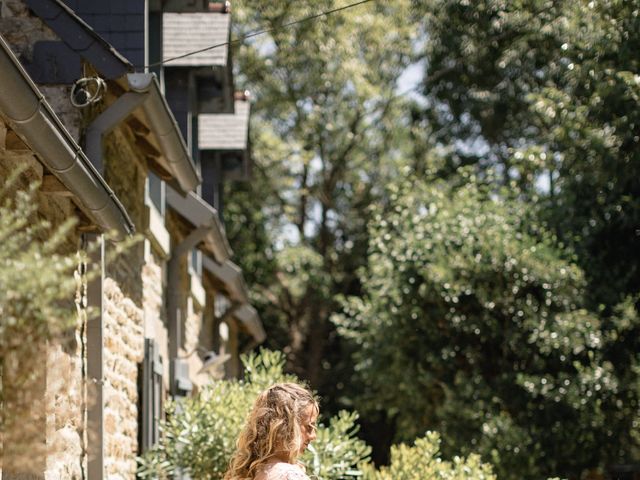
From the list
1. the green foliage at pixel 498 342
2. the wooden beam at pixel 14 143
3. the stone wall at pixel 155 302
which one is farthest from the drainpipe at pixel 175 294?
the wooden beam at pixel 14 143

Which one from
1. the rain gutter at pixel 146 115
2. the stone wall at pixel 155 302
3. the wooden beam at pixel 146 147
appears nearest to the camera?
the rain gutter at pixel 146 115

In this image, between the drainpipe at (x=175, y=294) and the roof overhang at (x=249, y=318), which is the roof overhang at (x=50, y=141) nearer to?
the drainpipe at (x=175, y=294)

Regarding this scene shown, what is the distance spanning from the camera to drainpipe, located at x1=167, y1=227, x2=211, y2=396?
11.9 meters

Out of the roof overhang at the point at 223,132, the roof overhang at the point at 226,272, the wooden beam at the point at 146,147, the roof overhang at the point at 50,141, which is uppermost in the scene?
the roof overhang at the point at 223,132

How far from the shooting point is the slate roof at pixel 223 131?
16.0 metres

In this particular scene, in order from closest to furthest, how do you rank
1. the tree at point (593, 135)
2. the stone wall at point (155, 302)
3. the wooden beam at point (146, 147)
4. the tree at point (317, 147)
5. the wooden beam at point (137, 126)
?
the wooden beam at point (137, 126), the wooden beam at point (146, 147), the stone wall at point (155, 302), the tree at point (593, 135), the tree at point (317, 147)

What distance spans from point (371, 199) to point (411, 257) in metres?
12.0

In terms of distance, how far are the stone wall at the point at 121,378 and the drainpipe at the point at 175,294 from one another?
193 cm

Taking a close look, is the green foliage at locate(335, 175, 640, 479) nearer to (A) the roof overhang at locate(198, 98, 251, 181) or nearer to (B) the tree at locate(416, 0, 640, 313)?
(B) the tree at locate(416, 0, 640, 313)

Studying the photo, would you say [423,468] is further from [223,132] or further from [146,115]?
[223,132]

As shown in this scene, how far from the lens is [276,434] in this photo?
4676 millimetres

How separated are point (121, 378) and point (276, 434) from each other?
171 inches

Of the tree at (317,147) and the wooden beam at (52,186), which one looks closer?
the wooden beam at (52,186)

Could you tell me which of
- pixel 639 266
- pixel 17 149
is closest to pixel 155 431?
pixel 17 149
